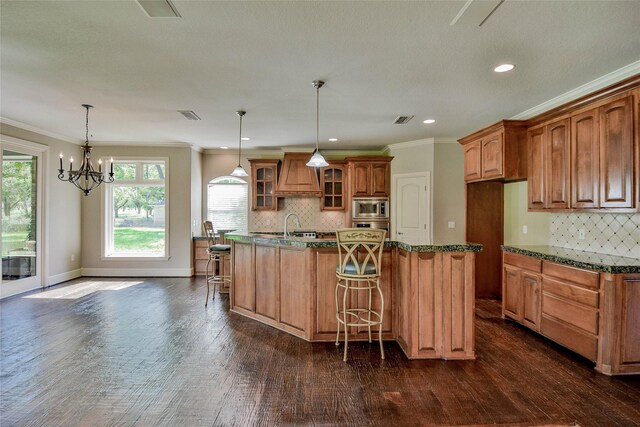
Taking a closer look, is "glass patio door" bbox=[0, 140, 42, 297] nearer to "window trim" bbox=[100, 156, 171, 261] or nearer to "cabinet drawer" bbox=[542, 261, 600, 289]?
"window trim" bbox=[100, 156, 171, 261]

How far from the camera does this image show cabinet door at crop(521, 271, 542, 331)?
136 inches

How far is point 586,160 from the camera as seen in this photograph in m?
3.20

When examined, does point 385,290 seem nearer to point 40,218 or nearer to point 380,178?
point 380,178

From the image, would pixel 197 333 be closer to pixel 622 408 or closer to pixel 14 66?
pixel 14 66

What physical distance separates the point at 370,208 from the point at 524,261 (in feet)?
11.0

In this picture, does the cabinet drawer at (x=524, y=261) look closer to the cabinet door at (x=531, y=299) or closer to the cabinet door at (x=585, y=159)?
the cabinet door at (x=531, y=299)

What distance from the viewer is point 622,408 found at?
7.33ft

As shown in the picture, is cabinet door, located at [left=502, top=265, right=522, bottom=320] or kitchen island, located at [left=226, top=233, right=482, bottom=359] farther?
cabinet door, located at [left=502, top=265, right=522, bottom=320]

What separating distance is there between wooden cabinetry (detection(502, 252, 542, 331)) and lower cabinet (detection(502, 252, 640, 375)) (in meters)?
0.01

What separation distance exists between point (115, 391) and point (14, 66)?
10.2 feet

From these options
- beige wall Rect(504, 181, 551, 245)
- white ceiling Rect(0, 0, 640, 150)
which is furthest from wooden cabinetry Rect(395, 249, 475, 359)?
beige wall Rect(504, 181, 551, 245)

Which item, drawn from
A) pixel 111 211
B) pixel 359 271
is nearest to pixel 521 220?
pixel 359 271

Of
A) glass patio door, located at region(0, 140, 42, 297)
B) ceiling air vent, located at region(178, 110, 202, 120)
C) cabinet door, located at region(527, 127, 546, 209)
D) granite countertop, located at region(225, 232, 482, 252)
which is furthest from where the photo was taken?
glass patio door, located at region(0, 140, 42, 297)

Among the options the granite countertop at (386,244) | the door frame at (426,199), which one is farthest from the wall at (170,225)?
the door frame at (426,199)
